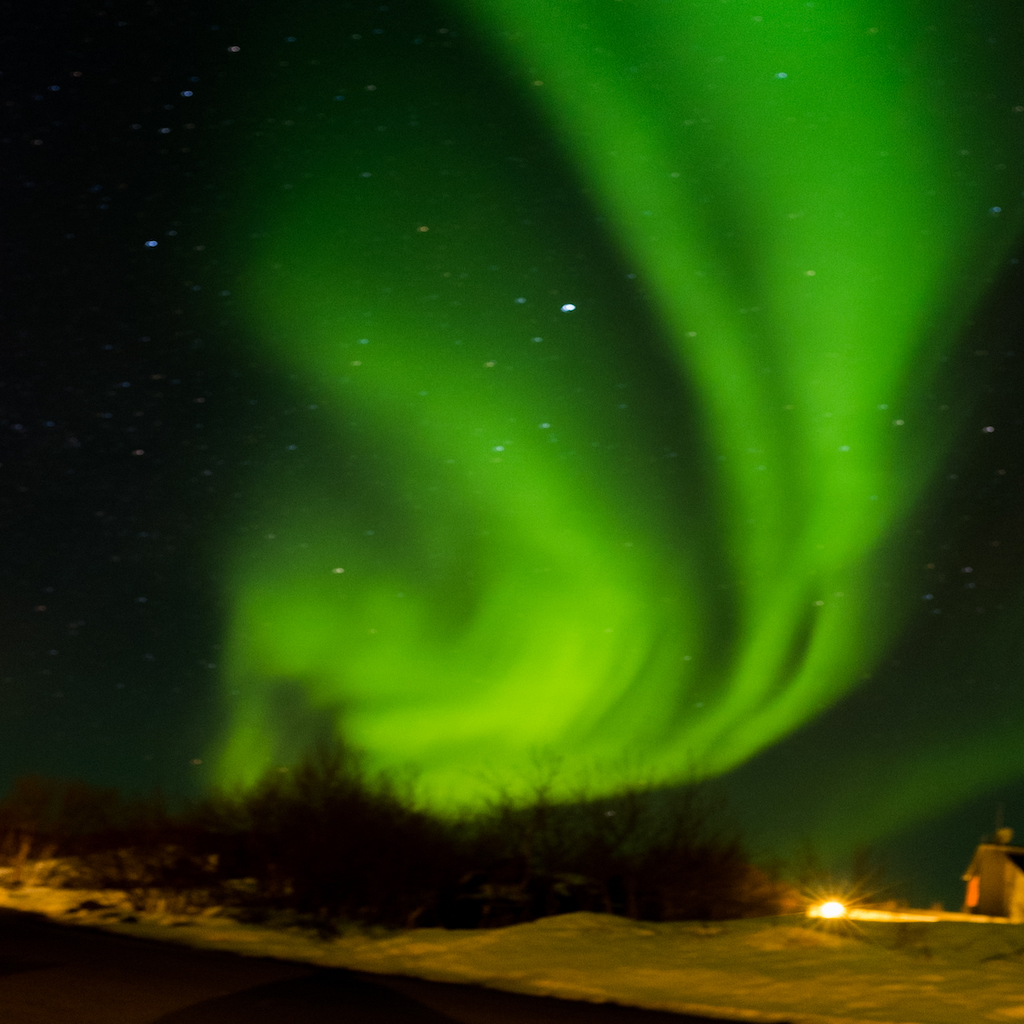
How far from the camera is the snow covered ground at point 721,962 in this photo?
11344 mm

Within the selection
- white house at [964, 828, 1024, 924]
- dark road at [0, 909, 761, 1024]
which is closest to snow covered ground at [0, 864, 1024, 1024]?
dark road at [0, 909, 761, 1024]

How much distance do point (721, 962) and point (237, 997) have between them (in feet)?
24.1

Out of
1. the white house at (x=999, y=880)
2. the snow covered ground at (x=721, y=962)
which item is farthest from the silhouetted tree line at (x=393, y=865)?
the white house at (x=999, y=880)

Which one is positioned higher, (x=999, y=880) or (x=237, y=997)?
(x=237, y=997)

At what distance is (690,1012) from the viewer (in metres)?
11.0

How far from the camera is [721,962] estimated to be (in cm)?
1510

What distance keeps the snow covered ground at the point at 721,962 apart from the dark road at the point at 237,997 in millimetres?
1061

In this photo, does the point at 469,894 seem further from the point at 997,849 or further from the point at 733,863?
the point at 997,849

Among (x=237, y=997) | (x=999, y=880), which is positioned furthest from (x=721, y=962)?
(x=999, y=880)

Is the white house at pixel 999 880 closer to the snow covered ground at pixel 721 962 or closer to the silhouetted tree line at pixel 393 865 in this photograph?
the silhouetted tree line at pixel 393 865

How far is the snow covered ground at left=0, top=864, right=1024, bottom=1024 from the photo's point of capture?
11.3 meters

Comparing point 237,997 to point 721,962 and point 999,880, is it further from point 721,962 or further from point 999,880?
point 999,880

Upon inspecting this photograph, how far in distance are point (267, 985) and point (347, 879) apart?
16174 millimetres

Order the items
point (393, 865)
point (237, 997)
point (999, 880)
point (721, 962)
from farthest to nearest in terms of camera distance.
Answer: point (999, 880), point (393, 865), point (721, 962), point (237, 997)
